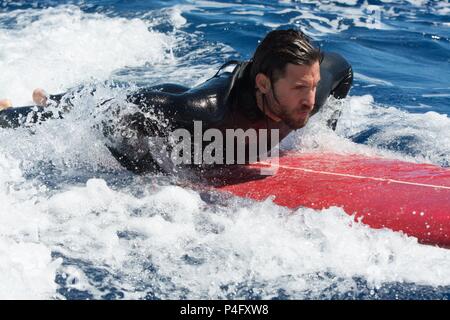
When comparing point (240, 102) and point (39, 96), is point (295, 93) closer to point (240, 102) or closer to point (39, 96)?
point (240, 102)

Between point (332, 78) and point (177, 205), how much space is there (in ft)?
5.31

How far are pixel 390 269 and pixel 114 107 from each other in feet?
6.23

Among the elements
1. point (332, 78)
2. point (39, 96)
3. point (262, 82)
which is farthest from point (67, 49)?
point (262, 82)

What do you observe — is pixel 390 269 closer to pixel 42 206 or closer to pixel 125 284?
pixel 125 284

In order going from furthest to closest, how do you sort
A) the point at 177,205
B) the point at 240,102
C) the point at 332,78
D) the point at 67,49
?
the point at 67,49 → the point at 332,78 → the point at 240,102 → the point at 177,205

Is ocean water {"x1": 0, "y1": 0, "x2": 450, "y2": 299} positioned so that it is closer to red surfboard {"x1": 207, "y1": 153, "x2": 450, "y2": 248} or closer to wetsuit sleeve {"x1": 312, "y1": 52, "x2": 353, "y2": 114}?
red surfboard {"x1": 207, "y1": 153, "x2": 450, "y2": 248}

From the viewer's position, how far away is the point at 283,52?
3898mm

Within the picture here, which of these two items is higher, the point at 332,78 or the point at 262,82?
the point at 262,82

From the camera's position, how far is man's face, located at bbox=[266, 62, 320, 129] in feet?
12.8

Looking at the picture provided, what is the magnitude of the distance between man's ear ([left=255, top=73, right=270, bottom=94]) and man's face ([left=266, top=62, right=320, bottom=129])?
4cm

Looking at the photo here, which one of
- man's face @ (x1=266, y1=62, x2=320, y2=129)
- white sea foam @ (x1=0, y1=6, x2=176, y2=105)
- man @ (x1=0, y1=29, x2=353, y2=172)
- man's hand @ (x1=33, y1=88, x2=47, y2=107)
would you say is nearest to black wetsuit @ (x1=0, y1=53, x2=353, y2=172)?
man @ (x1=0, y1=29, x2=353, y2=172)

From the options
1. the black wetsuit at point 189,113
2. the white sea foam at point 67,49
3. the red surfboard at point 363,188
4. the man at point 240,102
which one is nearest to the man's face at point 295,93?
the man at point 240,102

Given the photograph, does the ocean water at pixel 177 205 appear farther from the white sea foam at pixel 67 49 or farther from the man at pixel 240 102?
the man at pixel 240 102
